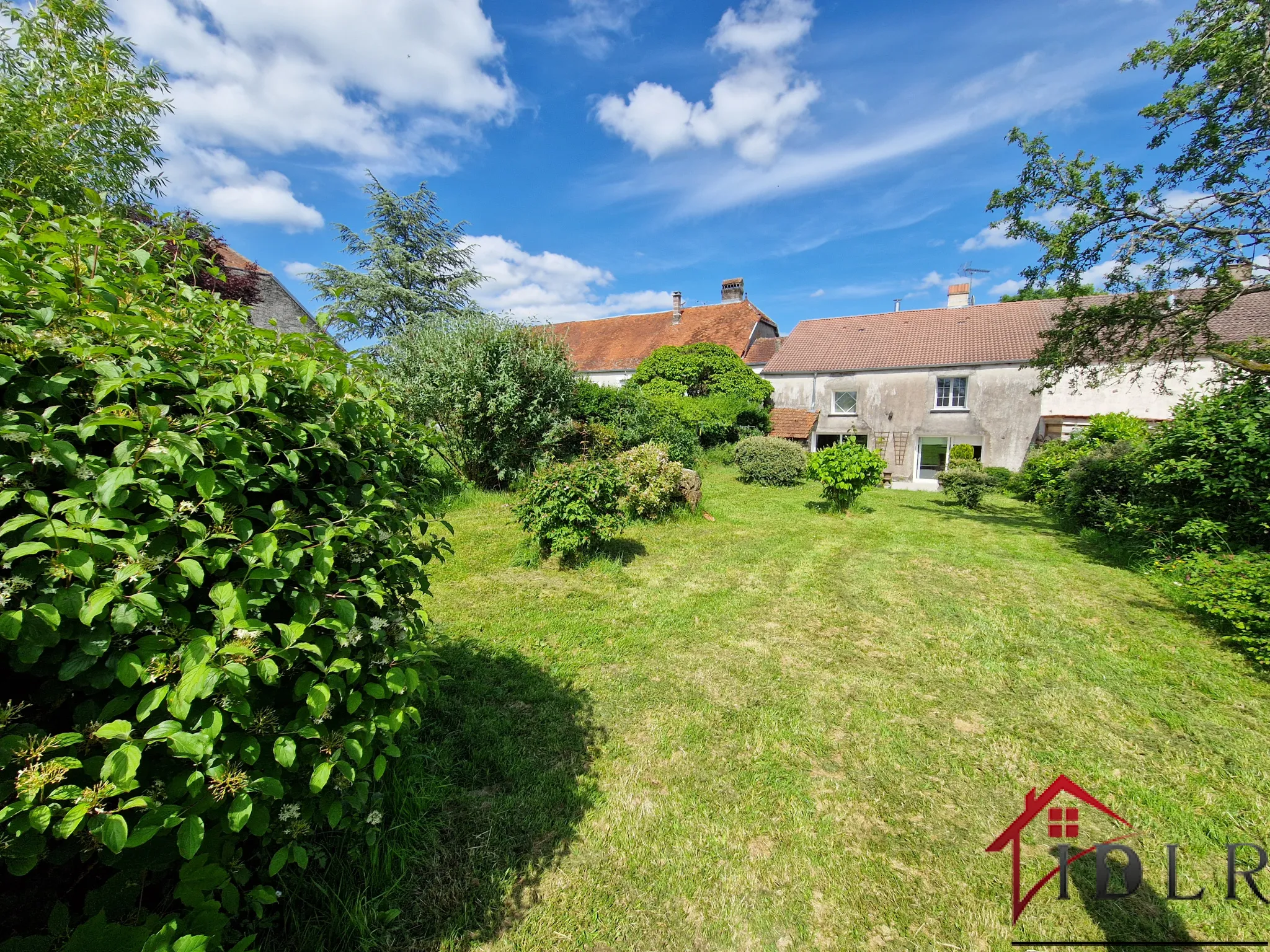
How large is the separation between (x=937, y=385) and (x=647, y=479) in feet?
54.4

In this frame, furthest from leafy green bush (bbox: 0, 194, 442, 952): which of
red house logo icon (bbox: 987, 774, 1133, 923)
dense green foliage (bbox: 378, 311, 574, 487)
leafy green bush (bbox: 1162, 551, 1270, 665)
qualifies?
dense green foliage (bbox: 378, 311, 574, 487)

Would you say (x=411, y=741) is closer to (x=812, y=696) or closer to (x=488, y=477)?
(x=812, y=696)

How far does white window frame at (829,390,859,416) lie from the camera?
68.5ft

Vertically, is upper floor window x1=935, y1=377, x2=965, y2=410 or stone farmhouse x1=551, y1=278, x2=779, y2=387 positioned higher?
stone farmhouse x1=551, y1=278, x2=779, y2=387

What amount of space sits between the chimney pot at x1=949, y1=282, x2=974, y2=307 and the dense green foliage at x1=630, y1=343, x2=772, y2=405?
12109 millimetres

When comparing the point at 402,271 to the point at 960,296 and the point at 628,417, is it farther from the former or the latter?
A: the point at 960,296

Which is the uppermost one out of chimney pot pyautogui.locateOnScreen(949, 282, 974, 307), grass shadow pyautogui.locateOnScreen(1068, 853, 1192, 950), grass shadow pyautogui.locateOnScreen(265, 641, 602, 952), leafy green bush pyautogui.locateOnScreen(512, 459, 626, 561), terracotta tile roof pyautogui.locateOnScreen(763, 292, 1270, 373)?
chimney pot pyautogui.locateOnScreen(949, 282, 974, 307)

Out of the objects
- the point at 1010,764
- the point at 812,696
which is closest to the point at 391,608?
the point at 812,696

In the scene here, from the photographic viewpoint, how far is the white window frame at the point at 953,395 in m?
19.0

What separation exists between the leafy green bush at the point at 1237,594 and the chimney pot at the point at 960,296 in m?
22.6

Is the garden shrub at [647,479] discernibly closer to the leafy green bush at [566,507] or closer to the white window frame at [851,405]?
the leafy green bush at [566,507]

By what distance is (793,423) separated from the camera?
68.7 ft

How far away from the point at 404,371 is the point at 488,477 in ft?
9.67

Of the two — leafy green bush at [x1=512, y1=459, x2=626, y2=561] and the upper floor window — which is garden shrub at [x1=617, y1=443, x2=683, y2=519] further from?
the upper floor window
